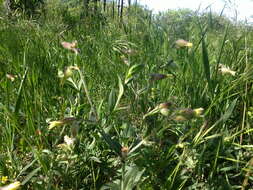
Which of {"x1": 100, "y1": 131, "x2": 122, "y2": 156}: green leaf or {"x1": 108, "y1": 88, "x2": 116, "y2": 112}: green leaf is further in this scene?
{"x1": 108, "y1": 88, "x2": 116, "y2": 112}: green leaf

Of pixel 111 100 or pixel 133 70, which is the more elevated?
pixel 133 70

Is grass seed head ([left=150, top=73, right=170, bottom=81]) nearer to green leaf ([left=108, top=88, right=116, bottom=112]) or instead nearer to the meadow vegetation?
the meadow vegetation

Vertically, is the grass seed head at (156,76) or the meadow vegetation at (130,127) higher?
the grass seed head at (156,76)

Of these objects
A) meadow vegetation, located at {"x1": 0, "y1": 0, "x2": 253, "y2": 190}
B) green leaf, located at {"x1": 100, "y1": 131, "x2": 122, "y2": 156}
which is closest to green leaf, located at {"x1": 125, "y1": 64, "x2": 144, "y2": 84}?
meadow vegetation, located at {"x1": 0, "y1": 0, "x2": 253, "y2": 190}

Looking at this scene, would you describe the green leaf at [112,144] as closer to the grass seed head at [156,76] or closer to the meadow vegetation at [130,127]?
the meadow vegetation at [130,127]

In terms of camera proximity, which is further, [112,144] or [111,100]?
[111,100]

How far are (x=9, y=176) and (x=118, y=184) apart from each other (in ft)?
1.20

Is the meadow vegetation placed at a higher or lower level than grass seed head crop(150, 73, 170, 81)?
lower

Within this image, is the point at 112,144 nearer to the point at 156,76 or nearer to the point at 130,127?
the point at 130,127

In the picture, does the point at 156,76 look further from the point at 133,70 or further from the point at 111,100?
the point at 111,100

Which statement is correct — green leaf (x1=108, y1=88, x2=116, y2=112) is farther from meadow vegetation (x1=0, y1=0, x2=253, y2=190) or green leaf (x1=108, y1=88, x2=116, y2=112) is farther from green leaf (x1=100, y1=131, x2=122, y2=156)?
green leaf (x1=100, y1=131, x2=122, y2=156)

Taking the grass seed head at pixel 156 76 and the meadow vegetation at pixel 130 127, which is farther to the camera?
the grass seed head at pixel 156 76

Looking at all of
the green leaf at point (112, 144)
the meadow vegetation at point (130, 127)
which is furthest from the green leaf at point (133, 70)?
the green leaf at point (112, 144)

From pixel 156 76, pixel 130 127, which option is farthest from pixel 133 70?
pixel 130 127
